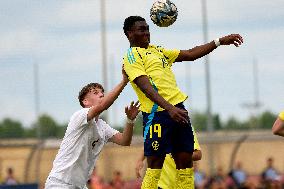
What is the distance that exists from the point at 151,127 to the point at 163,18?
1.32 metres

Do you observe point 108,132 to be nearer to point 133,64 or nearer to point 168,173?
point 168,173

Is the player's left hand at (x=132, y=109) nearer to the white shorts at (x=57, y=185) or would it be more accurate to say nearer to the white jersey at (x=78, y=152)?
the white jersey at (x=78, y=152)

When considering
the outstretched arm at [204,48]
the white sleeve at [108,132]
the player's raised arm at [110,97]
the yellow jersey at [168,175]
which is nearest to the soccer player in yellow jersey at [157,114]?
the player's raised arm at [110,97]

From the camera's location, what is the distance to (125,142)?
1377cm

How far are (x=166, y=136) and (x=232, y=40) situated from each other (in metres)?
1.53

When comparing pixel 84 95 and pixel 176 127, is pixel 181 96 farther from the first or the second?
pixel 84 95

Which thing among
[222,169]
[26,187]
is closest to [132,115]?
[26,187]

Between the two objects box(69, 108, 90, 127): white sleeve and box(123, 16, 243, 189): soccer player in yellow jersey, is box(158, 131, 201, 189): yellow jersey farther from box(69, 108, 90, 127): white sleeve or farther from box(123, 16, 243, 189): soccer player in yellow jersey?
box(69, 108, 90, 127): white sleeve

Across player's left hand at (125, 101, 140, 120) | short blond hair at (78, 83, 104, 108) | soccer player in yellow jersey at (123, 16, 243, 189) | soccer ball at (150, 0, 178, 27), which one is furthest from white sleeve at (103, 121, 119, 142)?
soccer ball at (150, 0, 178, 27)

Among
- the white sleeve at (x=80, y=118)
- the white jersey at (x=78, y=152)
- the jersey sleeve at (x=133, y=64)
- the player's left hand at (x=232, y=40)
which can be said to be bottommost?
the white jersey at (x=78, y=152)

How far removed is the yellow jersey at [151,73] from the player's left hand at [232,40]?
844mm

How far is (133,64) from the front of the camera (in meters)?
12.7

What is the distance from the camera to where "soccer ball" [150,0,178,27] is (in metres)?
12.9

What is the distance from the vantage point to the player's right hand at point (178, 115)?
40.0ft
